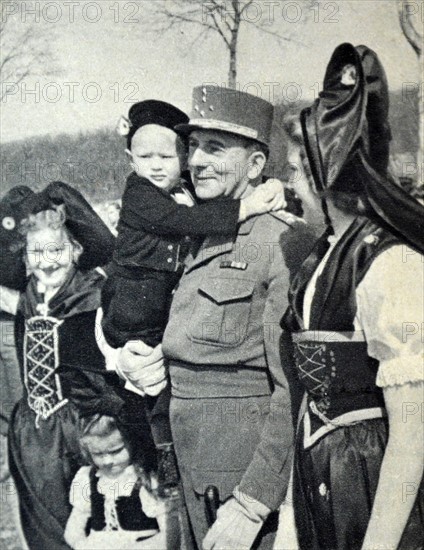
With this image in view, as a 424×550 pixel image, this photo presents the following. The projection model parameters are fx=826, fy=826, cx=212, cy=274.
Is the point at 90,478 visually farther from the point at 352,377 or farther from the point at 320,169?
the point at 320,169

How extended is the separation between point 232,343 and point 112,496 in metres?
1.19

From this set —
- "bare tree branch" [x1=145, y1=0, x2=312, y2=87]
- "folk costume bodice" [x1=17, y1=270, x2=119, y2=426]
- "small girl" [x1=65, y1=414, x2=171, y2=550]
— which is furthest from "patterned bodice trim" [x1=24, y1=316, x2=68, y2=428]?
"bare tree branch" [x1=145, y1=0, x2=312, y2=87]

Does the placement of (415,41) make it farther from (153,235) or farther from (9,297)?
(9,297)

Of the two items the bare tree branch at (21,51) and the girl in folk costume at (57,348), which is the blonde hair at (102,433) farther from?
the bare tree branch at (21,51)

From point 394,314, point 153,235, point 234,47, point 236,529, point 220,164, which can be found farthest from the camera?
point 234,47

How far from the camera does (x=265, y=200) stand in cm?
367

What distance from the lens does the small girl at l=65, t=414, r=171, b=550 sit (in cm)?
413

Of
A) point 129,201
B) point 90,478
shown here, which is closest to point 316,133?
point 129,201

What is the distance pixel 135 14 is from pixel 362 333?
202cm

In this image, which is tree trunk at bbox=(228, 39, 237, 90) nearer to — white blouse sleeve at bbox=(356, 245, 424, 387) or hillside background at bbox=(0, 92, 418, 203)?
hillside background at bbox=(0, 92, 418, 203)

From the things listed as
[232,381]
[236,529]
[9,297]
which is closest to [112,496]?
[236,529]

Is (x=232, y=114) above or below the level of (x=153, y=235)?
above

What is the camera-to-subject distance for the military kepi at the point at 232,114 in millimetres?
3684

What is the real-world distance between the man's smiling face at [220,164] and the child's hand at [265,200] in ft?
0.27
